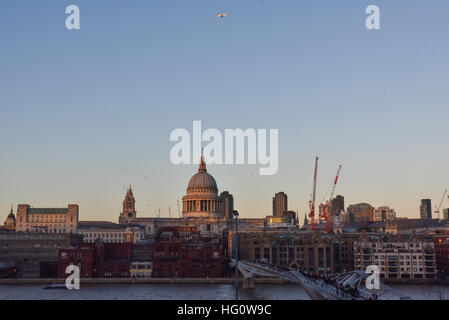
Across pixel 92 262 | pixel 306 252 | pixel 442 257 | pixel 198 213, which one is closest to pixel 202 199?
pixel 198 213

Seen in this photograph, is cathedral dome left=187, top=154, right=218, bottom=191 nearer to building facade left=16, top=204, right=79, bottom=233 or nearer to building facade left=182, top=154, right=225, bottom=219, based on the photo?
building facade left=182, top=154, right=225, bottom=219

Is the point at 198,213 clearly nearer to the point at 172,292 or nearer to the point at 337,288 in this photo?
the point at 172,292

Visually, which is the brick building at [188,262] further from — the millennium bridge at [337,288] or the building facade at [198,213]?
the building facade at [198,213]

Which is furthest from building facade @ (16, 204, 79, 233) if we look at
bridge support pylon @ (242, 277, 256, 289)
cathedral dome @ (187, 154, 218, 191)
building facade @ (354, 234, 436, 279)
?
building facade @ (354, 234, 436, 279)

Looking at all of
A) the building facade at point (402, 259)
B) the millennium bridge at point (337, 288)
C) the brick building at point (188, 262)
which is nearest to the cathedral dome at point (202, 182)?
the brick building at point (188, 262)

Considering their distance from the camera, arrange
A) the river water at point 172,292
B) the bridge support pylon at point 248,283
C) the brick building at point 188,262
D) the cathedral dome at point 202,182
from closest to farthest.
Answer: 1. the river water at point 172,292
2. the bridge support pylon at point 248,283
3. the brick building at point 188,262
4. the cathedral dome at point 202,182

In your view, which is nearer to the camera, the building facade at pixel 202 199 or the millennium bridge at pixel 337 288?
the millennium bridge at pixel 337 288
